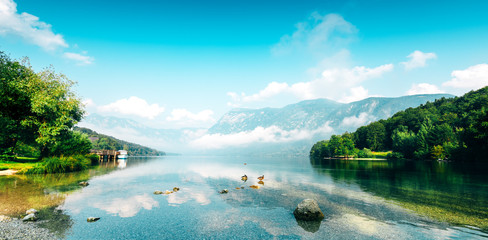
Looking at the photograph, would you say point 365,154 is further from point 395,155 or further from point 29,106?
point 29,106

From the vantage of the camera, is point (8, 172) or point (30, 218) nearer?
point (30, 218)

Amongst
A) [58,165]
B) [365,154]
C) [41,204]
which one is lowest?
[365,154]

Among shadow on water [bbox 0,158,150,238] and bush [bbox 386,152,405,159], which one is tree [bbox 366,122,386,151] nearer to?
bush [bbox 386,152,405,159]

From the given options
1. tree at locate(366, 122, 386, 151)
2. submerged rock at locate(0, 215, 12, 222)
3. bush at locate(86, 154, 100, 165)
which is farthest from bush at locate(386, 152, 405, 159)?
submerged rock at locate(0, 215, 12, 222)

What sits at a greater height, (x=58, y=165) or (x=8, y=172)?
(x=58, y=165)

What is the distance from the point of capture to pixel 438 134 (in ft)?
410

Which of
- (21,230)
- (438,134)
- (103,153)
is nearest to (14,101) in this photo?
(21,230)

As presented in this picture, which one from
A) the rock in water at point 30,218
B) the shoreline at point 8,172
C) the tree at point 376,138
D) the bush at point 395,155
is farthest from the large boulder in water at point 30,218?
the tree at point 376,138

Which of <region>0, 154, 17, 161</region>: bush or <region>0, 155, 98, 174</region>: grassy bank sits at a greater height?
<region>0, 154, 17, 161</region>: bush

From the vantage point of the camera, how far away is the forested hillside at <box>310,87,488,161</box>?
93375 millimetres

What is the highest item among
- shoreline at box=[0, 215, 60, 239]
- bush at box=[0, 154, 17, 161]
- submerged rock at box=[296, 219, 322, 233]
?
bush at box=[0, 154, 17, 161]

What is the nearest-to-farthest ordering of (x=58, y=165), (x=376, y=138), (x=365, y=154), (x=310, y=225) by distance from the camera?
(x=310, y=225), (x=58, y=165), (x=365, y=154), (x=376, y=138)

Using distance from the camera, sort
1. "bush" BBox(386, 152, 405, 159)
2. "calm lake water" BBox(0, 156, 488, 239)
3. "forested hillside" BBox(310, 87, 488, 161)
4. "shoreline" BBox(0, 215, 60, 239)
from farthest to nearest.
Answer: "bush" BBox(386, 152, 405, 159) < "forested hillside" BBox(310, 87, 488, 161) < "calm lake water" BBox(0, 156, 488, 239) < "shoreline" BBox(0, 215, 60, 239)

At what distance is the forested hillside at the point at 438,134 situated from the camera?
93.4m
